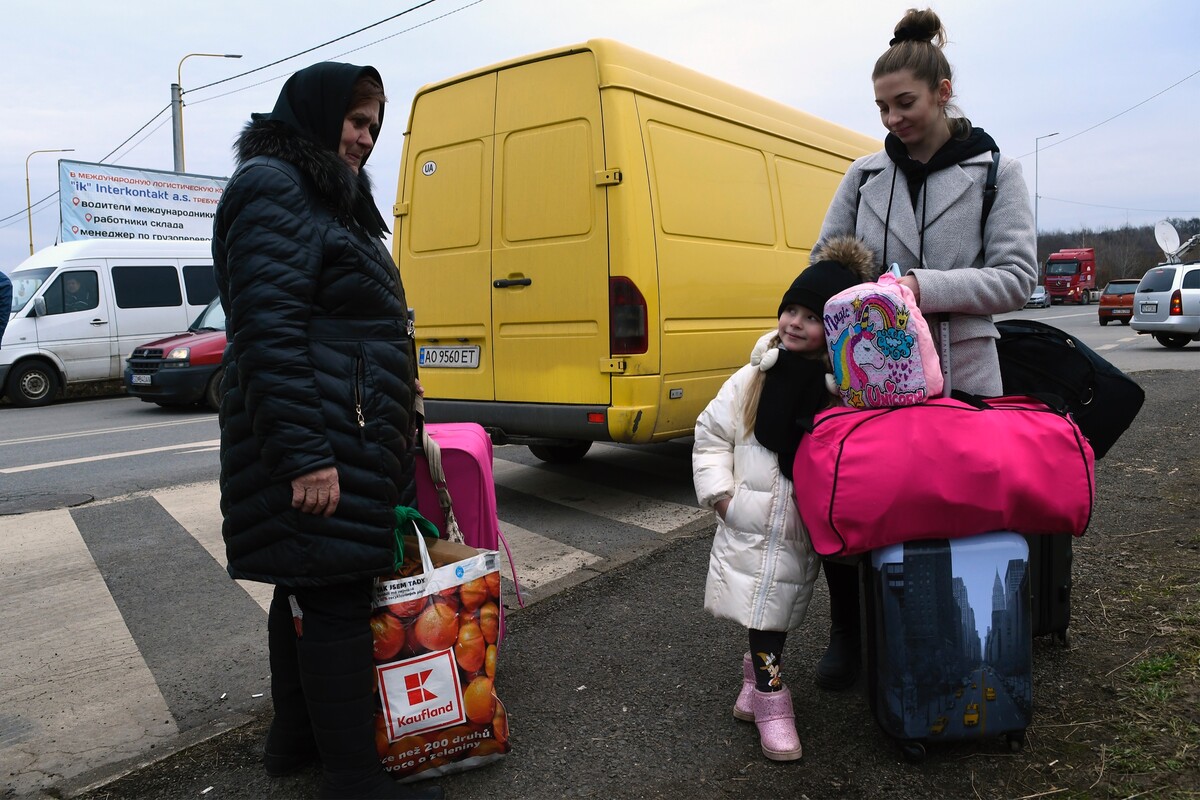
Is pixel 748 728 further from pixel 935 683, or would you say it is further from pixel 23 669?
pixel 23 669

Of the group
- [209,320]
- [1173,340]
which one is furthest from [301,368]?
[1173,340]

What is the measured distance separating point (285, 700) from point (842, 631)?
1.72m

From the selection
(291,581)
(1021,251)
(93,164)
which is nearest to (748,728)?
(291,581)

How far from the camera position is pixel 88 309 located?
13.8 metres

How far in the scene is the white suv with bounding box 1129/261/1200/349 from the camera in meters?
17.3

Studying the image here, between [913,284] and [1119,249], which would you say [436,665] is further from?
[1119,249]

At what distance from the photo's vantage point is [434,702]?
91.7 inches

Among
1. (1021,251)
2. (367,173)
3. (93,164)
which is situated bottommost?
(1021,251)

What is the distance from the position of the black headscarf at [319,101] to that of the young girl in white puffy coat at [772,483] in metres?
1.27

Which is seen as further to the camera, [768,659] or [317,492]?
[768,659]

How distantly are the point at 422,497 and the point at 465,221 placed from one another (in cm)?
310

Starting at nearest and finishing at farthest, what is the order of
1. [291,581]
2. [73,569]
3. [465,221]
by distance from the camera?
[291,581], [73,569], [465,221]

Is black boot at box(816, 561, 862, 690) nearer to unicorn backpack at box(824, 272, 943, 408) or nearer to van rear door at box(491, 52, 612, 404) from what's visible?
unicorn backpack at box(824, 272, 943, 408)

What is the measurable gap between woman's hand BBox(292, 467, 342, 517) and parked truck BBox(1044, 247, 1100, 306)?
5432cm
